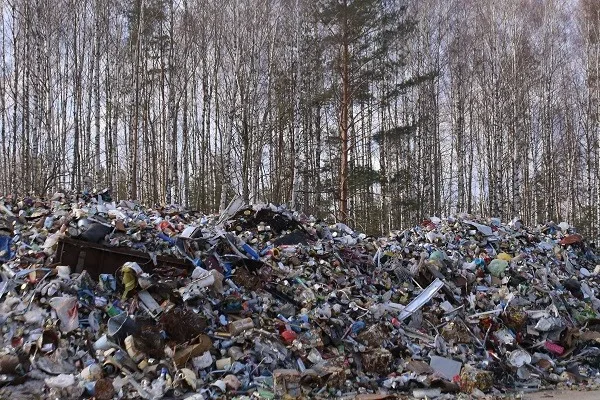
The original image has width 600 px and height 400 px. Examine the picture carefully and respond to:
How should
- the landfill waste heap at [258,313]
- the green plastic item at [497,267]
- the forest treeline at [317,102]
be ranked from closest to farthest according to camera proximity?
the landfill waste heap at [258,313]
the green plastic item at [497,267]
the forest treeline at [317,102]

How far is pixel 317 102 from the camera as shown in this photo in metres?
17.9

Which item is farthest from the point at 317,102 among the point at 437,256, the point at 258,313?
the point at 258,313

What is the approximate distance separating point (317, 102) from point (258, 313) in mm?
11923

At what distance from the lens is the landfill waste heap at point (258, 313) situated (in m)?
5.77

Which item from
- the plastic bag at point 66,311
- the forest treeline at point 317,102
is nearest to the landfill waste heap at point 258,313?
the plastic bag at point 66,311

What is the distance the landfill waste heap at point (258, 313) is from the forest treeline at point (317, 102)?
20.4 feet

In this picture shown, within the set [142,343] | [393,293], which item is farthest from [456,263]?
[142,343]

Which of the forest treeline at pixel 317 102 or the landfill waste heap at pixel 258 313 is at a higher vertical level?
the forest treeline at pixel 317 102

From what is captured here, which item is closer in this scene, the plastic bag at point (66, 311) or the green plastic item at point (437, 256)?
the plastic bag at point (66, 311)

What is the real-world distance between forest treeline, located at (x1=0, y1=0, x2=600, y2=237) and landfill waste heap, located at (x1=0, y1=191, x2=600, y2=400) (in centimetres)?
622

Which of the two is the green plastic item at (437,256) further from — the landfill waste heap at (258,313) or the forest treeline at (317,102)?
the forest treeline at (317,102)

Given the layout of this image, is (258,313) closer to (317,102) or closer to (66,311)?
(66,311)

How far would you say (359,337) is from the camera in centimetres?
715

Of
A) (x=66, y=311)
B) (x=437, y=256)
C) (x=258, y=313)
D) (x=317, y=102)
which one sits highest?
Result: (x=317, y=102)
